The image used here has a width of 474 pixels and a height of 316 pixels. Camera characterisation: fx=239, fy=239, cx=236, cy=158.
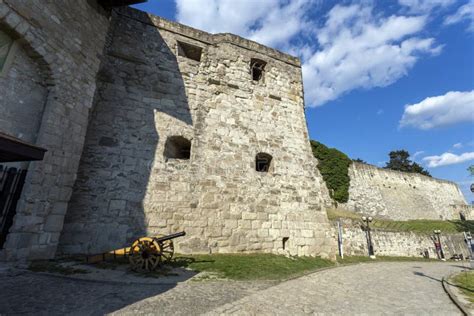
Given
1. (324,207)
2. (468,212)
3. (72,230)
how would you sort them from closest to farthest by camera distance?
1. (72,230)
2. (324,207)
3. (468,212)

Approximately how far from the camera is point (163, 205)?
6543 mm

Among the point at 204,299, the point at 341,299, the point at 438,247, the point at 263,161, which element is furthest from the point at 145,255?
the point at 438,247

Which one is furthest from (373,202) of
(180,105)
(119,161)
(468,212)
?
(119,161)

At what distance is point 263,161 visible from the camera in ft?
29.2

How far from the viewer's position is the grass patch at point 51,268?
13.5 ft

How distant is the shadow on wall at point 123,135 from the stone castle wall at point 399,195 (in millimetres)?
17077

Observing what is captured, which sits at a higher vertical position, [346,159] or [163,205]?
[346,159]

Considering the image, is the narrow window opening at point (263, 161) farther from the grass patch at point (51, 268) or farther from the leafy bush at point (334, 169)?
the leafy bush at point (334, 169)

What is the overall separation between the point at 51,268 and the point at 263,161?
21.6 feet

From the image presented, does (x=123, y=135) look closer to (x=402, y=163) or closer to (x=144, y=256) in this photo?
(x=144, y=256)

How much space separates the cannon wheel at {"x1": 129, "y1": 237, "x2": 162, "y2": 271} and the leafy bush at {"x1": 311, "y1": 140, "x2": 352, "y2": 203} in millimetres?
17083

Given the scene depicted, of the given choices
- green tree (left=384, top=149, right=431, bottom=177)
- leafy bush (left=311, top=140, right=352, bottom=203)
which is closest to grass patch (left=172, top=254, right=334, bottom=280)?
leafy bush (left=311, top=140, right=352, bottom=203)

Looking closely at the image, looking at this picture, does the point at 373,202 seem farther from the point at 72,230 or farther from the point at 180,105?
the point at 72,230

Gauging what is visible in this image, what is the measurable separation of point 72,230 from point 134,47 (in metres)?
5.58
